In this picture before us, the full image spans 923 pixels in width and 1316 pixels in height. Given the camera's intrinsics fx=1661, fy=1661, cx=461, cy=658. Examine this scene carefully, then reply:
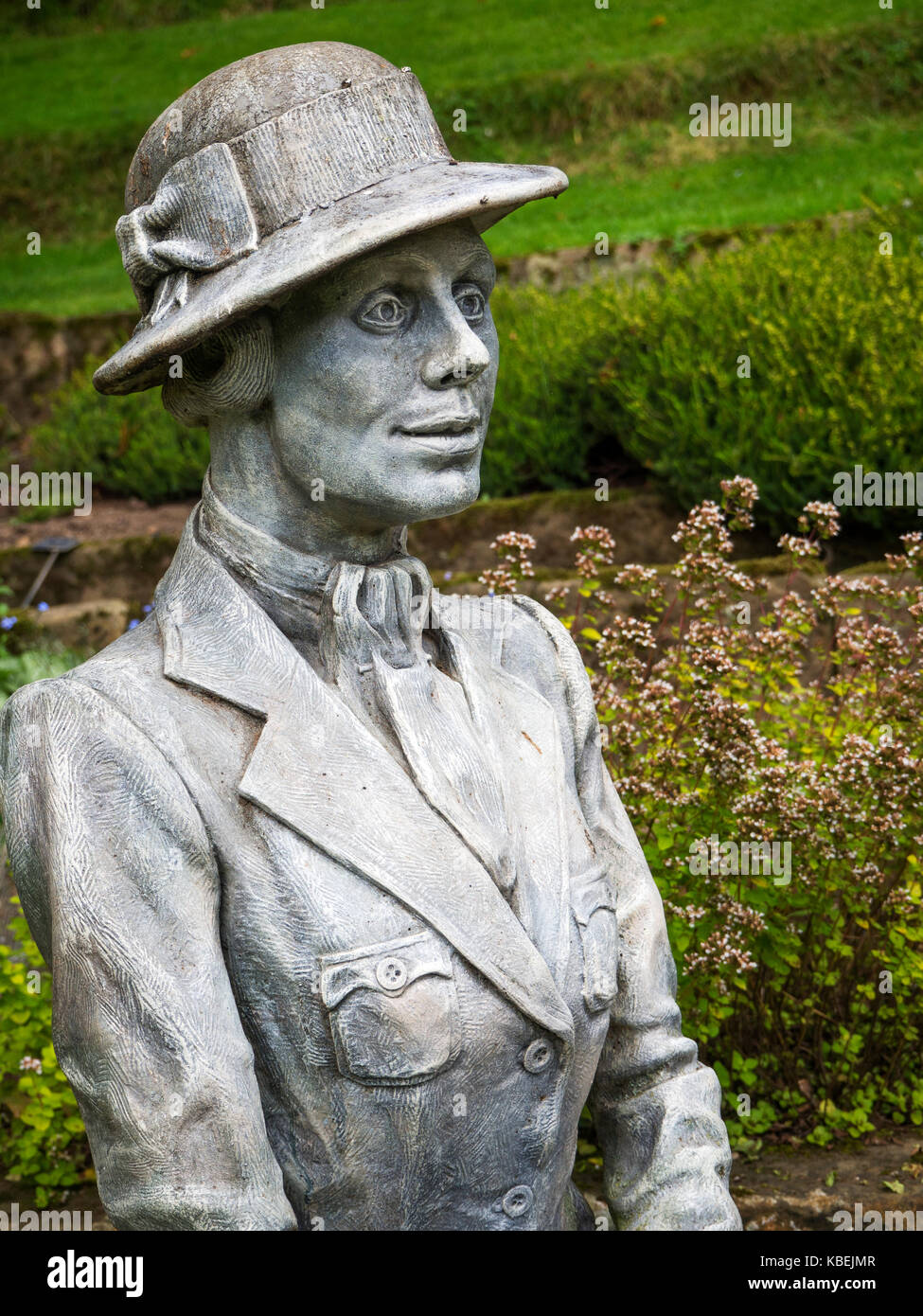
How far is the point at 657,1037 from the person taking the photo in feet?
7.91

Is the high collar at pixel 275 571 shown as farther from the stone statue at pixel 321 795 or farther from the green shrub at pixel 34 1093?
the green shrub at pixel 34 1093

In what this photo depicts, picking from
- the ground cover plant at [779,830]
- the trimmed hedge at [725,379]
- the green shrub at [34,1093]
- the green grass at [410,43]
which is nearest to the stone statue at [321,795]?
the ground cover plant at [779,830]

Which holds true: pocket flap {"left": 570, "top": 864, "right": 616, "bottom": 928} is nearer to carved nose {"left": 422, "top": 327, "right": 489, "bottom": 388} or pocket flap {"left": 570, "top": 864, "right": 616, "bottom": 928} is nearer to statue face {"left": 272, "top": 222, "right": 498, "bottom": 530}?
statue face {"left": 272, "top": 222, "right": 498, "bottom": 530}

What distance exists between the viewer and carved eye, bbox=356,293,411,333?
2178 millimetres

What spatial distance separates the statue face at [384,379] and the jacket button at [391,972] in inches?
23.5

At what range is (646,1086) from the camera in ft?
7.90

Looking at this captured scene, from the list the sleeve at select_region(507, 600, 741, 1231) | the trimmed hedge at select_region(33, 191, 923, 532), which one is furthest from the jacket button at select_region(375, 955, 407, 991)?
the trimmed hedge at select_region(33, 191, 923, 532)

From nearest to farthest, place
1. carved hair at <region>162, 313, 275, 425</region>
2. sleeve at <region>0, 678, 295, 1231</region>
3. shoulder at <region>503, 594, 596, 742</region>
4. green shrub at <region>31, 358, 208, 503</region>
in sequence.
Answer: sleeve at <region>0, 678, 295, 1231</region>, carved hair at <region>162, 313, 275, 425</region>, shoulder at <region>503, 594, 596, 742</region>, green shrub at <region>31, 358, 208, 503</region>

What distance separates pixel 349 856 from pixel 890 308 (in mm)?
5393

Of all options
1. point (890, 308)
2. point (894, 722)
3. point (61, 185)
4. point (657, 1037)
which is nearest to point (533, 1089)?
point (657, 1037)

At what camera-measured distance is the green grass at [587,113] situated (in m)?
10.8

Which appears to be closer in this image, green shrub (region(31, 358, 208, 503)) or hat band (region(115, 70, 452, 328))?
hat band (region(115, 70, 452, 328))

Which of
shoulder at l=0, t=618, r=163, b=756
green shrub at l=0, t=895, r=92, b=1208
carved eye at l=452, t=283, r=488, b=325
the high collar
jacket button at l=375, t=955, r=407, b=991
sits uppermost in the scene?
carved eye at l=452, t=283, r=488, b=325

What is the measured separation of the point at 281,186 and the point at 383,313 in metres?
0.21
